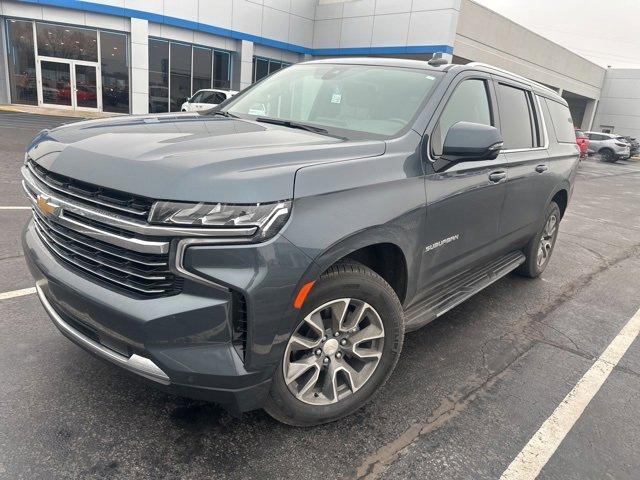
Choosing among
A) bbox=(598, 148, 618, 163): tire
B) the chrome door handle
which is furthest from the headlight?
bbox=(598, 148, 618, 163): tire

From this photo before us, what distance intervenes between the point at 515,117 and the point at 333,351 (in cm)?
278

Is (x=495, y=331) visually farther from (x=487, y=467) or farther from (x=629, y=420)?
(x=487, y=467)


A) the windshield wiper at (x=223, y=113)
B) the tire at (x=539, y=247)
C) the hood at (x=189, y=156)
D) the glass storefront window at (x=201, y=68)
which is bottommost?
the tire at (x=539, y=247)

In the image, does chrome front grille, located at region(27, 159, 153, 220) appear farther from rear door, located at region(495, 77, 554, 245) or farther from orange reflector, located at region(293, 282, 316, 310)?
rear door, located at region(495, 77, 554, 245)

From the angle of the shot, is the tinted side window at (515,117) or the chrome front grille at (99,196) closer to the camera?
the chrome front grille at (99,196)

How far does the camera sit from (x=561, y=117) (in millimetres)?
5297

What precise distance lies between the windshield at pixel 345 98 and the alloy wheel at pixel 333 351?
1.10 m

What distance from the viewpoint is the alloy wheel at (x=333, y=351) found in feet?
7.88

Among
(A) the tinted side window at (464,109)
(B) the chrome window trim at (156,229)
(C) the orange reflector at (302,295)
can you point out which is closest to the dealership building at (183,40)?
(A) the tinted side window at (464,109)

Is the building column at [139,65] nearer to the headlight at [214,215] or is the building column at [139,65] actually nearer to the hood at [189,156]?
the hood at [189,156]

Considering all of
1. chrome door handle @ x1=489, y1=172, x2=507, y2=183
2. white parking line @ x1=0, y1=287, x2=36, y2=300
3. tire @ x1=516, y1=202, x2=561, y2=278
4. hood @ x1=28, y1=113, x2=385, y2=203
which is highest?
hood @ x1=28, y1=113, x2=385, y2=203

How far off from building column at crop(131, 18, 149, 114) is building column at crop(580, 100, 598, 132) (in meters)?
40.6

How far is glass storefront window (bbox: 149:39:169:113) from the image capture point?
23547 millimetres

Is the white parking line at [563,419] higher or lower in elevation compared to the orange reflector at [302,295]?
lower
